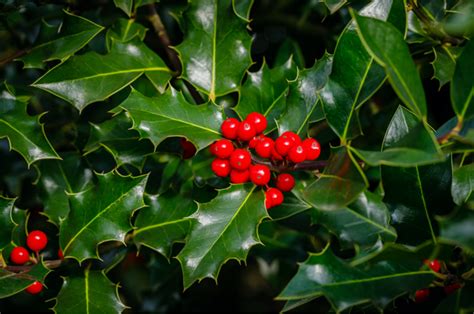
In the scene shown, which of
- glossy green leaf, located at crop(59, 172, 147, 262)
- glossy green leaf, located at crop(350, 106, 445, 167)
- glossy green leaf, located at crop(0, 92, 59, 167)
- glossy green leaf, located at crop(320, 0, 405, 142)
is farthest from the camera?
glossy green leaf, located at crop(0, 92, 59, 167)

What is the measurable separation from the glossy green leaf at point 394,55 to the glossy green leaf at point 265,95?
1.66ft

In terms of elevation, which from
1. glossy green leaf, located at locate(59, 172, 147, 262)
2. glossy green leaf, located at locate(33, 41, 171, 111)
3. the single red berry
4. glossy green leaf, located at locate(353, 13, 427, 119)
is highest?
glossy green leaf, located at locate(353, 13, 427, 119)

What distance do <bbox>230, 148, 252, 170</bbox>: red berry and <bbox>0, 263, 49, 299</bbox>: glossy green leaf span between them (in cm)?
51

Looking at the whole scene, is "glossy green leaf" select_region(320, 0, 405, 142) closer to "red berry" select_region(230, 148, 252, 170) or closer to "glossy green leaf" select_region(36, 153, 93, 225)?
"red berry" select_region(230, 148, 252, 170)

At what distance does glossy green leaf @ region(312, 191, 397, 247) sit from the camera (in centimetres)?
130

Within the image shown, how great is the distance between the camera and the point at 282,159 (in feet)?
4.43

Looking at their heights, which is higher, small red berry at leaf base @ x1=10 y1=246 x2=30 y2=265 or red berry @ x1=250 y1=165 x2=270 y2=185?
red berry @ x1=250 y1=165 x2=270 y2=185

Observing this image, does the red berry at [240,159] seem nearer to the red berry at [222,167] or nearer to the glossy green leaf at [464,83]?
the red berry at [222,167]

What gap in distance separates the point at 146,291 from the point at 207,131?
1.14 metres

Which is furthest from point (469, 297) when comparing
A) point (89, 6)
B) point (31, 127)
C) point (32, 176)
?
point (32, 176)

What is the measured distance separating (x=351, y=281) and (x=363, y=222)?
0.25 meters

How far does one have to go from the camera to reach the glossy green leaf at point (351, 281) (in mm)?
1062

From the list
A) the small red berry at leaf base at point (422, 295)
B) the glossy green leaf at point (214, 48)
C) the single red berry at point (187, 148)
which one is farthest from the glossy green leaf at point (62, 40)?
the small red berry at leaf base at point (422, 295)

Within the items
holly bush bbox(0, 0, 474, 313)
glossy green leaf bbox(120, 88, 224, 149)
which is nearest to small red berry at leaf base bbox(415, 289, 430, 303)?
holly bush bbox(0, 0, 474, 313)
